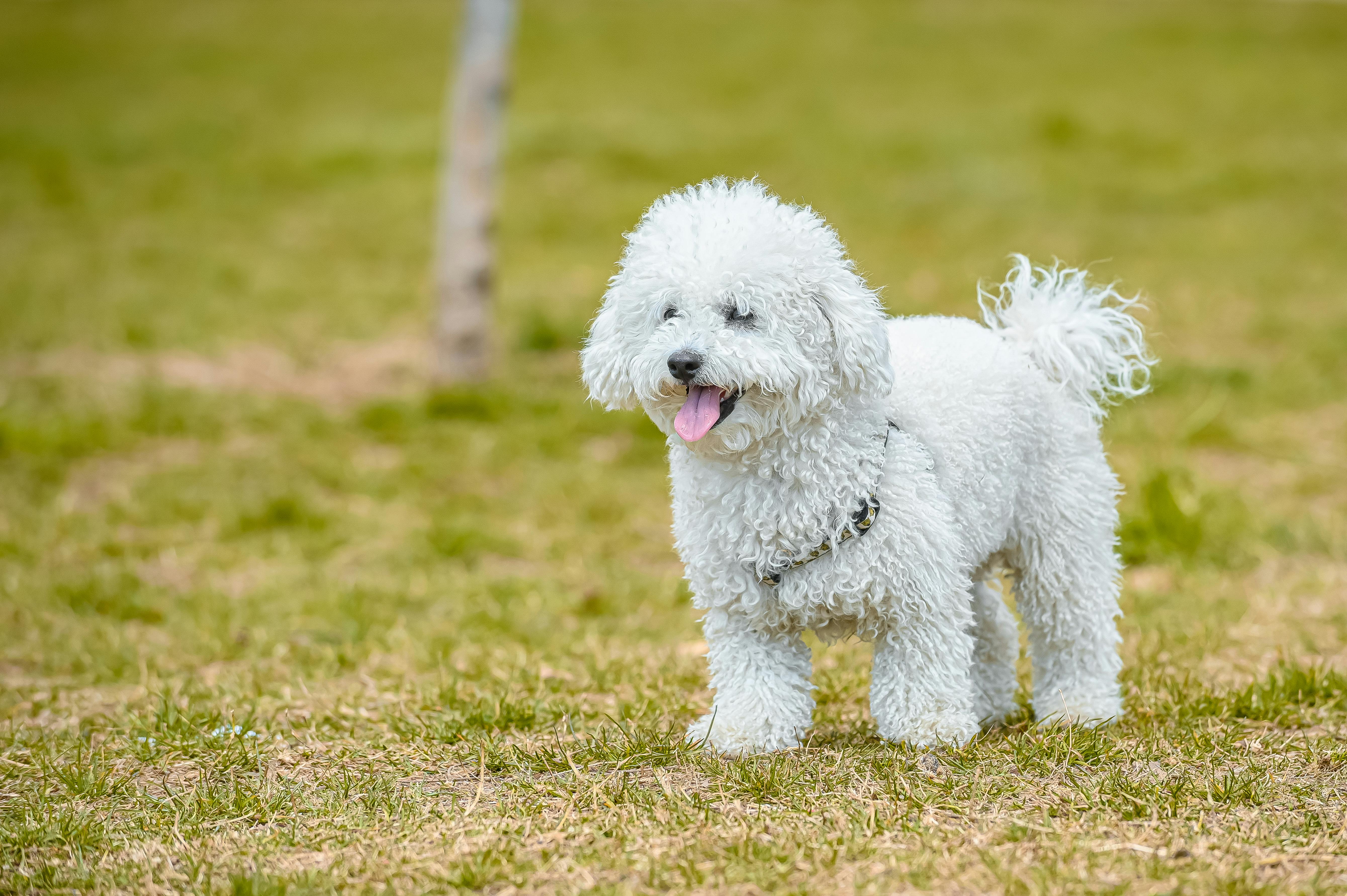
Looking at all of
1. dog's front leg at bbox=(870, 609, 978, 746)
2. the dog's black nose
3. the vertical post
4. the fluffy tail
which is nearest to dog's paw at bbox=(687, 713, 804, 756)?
dog's front leg at bbox=(870, 609, 978, 746)

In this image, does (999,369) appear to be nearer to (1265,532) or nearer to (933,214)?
(1265,532)

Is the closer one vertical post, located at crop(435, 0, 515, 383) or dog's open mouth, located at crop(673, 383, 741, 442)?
dog's open mouth, located at crop(673, 383, 741, 442)

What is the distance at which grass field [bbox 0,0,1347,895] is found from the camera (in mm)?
3111

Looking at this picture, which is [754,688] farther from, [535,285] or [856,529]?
[535,285]

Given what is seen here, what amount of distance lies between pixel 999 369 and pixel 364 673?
248 cm

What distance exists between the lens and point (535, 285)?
38.6 feet

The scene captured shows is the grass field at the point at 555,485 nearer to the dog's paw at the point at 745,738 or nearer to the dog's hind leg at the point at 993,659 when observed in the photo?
the dog's paw at the point at 745,738

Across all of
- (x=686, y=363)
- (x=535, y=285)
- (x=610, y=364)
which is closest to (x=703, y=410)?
Answer: (x=686, y=363)

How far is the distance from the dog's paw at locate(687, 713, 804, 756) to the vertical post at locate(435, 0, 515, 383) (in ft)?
19.1

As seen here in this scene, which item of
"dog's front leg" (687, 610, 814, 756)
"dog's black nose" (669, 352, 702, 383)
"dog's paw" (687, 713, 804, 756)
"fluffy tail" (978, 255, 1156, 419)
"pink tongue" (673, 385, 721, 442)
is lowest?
"dog's paw" (687, 713, 804, 756)

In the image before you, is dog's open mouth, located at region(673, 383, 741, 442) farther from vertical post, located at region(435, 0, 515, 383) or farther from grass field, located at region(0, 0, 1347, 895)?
vertical post, located at region(435, 0, 515, 383)

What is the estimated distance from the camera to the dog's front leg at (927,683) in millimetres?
3443

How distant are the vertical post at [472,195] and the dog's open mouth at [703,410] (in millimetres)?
6027

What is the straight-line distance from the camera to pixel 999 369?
12.2 feet
